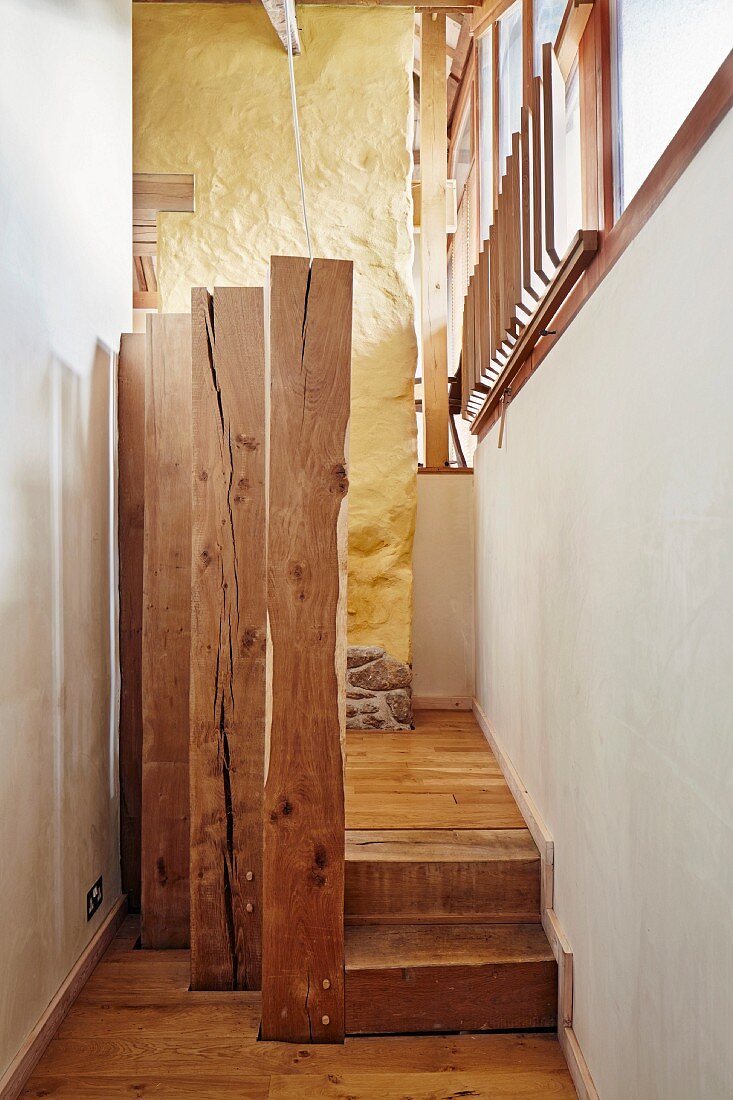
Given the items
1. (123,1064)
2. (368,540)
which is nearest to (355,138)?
(368,540)

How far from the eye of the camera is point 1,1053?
166 cm

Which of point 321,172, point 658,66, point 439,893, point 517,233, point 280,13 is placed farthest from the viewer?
point 321,172

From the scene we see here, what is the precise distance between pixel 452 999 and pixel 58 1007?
1.03 meters

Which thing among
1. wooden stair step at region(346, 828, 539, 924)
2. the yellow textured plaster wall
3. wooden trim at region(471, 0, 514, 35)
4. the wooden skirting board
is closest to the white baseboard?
the yellow textured plaster wall

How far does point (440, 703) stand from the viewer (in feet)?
14.0

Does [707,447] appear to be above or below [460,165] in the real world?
below

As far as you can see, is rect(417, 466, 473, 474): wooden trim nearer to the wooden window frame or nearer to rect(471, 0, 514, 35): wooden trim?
the wooden window frame

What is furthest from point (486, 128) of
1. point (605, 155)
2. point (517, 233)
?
point (605, 155)

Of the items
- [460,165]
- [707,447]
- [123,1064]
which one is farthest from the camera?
[460,165]

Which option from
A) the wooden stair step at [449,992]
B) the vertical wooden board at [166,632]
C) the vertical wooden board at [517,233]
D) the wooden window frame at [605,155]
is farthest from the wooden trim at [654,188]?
the wooden stair step at [449,992]

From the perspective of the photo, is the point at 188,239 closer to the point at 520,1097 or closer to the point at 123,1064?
the point at 123,1064

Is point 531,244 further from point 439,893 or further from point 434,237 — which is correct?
point 434,237

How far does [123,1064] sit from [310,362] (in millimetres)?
1789

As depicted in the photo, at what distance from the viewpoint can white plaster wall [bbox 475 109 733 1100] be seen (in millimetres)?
1043
